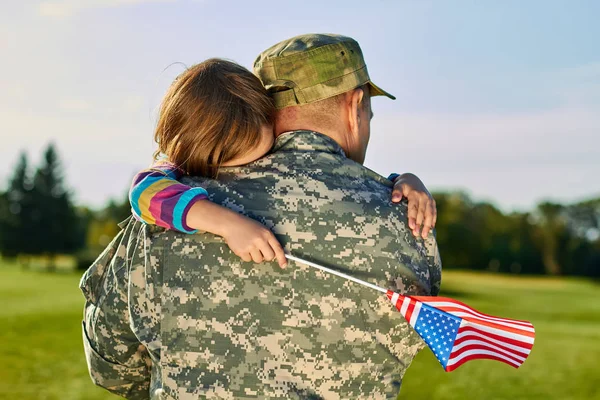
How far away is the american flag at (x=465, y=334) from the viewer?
93.0 inches

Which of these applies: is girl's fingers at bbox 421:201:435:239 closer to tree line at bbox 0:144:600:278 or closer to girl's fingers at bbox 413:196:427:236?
girl's fingers at bbox 413:196:427:236

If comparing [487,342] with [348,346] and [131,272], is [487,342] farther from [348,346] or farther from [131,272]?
[131,272]

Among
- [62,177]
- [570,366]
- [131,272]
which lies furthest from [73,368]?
[62,177]

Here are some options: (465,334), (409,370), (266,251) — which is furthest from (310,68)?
(409,370)

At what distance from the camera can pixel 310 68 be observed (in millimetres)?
2482

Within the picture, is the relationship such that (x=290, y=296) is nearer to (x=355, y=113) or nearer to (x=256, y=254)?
(x=256, y=254)

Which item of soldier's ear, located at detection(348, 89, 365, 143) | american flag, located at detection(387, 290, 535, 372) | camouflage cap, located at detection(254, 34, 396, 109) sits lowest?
american flag, located at detection(387, 290, 535, 372)

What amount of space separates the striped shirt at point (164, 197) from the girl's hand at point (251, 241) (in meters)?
0.15

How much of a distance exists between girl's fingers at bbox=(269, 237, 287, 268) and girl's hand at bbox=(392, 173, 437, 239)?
43 cm

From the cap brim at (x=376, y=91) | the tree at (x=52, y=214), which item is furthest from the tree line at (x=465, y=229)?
the cap brim at (x=376, y=91)

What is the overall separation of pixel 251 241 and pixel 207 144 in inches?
15.0

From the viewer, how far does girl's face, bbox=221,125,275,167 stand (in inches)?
91.4

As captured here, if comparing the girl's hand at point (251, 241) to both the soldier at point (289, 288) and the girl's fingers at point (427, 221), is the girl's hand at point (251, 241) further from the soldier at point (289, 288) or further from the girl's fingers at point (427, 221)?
the girl's fingers at point (427, 221)

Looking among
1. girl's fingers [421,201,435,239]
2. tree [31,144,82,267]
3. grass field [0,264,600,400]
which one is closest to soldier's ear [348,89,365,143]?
girl's fingers [421,201,435,239]
